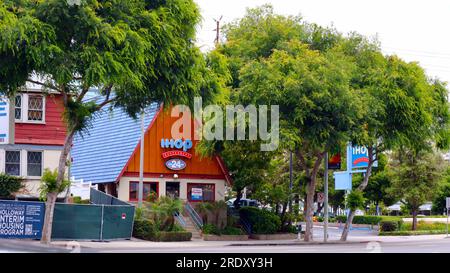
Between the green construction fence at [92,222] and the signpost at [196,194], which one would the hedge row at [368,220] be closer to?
the signpost at [196,194]

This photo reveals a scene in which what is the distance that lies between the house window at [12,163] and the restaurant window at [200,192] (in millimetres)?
12607

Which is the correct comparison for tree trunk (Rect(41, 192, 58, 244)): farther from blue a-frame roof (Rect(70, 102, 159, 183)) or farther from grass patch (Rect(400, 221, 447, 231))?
grass patch (Rect(400, 221, 447, 231))

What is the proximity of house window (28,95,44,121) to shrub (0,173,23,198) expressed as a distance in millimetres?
3682

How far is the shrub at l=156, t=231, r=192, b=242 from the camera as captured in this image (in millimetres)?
40566

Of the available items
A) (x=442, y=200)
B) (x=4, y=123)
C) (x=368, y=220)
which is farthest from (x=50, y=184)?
(x=442, y=200)

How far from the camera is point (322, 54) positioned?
42281 millimetres

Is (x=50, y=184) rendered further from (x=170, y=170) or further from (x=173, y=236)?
(x=170, y=170)

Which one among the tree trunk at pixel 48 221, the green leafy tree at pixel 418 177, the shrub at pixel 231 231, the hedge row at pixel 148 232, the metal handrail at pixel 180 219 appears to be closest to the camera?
the tree trunk at pixel 48 221

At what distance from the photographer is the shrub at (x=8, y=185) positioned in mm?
39938

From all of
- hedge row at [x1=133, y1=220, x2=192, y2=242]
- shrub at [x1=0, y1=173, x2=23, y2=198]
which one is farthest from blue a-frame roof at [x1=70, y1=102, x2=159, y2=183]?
hedge row at [x1=133, y1=220, x2=192, y2=242]

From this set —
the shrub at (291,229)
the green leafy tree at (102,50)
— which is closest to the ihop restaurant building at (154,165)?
the shrub at (291,229)

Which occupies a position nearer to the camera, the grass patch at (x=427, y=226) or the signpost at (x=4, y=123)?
the signpost at (x=4, y=123)

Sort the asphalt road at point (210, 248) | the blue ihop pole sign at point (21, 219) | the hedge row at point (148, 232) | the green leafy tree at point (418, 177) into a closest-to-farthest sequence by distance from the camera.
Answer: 1. the asphalt road at point (210, 248)
2. the blue ihop pole sign at point (21, 219)
3. the hedge row at point (148, 232)
4. the green leafy tree at point (418, 177)

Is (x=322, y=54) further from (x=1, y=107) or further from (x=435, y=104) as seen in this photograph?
(x=1, y=107)
